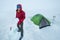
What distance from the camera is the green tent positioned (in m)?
1.16

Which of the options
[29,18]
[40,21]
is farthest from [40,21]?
[29,18]

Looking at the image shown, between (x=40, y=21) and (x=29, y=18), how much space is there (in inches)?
4.0

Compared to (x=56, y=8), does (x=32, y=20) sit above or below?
below

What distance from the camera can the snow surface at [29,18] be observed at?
1.14 meters

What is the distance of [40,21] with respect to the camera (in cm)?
117

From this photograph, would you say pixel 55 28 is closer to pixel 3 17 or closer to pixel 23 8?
pixel 23 8

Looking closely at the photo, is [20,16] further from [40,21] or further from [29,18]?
[40,21]

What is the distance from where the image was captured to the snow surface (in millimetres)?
1144

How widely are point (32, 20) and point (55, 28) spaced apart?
207 millimetres

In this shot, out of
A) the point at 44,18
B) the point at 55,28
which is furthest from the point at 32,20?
the point at 55,28

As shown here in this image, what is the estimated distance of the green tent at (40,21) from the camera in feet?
3.81

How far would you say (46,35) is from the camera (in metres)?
1.14

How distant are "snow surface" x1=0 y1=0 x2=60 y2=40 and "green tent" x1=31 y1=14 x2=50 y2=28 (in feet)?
0.09

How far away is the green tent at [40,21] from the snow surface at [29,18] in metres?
0.03
